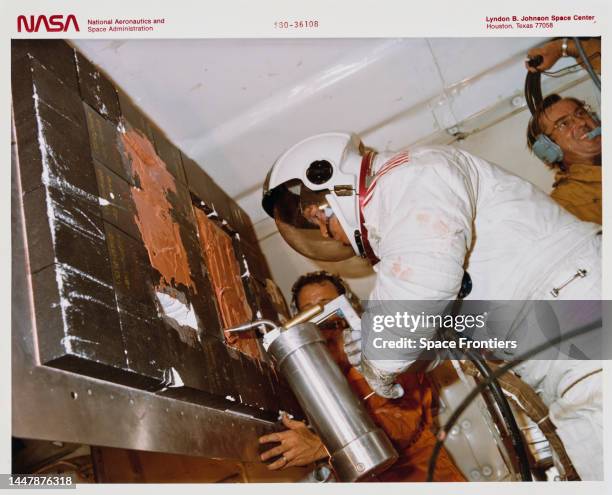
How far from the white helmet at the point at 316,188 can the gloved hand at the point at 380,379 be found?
0.37 metres

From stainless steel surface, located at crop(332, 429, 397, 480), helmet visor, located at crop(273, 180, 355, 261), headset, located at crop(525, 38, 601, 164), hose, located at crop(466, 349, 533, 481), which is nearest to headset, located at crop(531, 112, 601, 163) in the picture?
headset, located at crop(525, 38, 601, 164)

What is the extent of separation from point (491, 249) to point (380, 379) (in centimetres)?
40

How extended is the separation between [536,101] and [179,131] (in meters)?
1.28

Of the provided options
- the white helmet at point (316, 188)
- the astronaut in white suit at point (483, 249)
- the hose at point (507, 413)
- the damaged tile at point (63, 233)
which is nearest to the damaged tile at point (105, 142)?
the damaged tile at point (63, 233)

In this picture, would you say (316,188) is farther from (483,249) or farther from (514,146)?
(514,146)

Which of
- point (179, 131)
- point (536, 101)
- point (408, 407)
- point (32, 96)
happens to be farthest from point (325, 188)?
point (536, 101)

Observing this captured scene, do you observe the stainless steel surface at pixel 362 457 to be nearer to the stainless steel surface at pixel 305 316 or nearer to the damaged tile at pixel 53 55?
the stainless steel surface at pixel 305 316

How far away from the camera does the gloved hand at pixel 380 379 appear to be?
3.92ft

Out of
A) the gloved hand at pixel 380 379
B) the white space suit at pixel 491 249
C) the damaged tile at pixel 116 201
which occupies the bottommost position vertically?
the gloved hand at pixel 380 379

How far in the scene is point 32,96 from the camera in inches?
38.0

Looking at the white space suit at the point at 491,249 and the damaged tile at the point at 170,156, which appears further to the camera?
the damaged tile at the point at 170,156

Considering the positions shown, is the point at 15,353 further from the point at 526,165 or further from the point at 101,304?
the point at 526,165

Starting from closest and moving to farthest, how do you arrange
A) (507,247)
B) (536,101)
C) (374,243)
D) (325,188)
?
(507,247) < (374,243) < (325,188) < (536,101)
